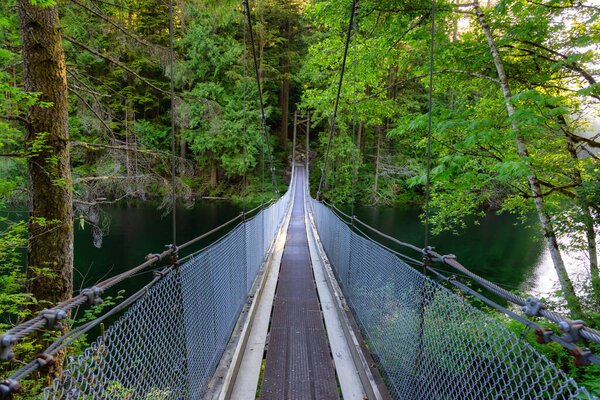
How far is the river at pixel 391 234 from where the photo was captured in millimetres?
7273

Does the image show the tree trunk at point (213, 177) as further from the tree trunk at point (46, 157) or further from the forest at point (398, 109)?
the tree trunk at point (46, 157)

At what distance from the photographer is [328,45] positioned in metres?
4.69

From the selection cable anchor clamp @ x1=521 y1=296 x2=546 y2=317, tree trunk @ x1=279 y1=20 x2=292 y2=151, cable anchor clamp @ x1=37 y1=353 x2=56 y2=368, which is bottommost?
cable anchor clamp @ x1=37 y1=353 x2=56 y2=368

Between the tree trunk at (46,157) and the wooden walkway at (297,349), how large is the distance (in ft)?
5.81

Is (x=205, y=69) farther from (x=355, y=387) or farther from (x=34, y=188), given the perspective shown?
(x=355, y=387)

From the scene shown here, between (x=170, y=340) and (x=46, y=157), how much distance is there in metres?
1.92

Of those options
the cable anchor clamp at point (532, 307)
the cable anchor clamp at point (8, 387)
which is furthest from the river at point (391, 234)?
the cable anchor clamp at point (532, 307)

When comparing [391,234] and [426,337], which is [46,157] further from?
[391,234]

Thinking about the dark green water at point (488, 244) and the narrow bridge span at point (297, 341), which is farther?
the dark green water at point (488, 244)

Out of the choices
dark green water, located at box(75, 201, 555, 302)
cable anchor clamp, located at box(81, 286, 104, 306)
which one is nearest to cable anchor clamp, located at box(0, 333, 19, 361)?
cable anchor clamp, located at box(81, 286, 104, 306)

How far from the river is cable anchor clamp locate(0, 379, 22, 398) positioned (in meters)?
5.23

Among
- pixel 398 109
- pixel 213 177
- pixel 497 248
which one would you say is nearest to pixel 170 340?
pixel 398 109

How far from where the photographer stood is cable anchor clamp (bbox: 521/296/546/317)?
29.0 inches

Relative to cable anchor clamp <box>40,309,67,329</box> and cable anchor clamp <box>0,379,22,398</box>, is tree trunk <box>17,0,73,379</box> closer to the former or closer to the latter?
cable anchor clamp <box>40,309,67,329</box>
